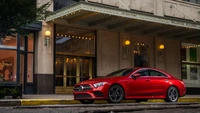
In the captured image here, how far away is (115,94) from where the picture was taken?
537 inches

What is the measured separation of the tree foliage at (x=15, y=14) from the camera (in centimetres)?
1072

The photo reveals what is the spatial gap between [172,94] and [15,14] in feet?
24.6

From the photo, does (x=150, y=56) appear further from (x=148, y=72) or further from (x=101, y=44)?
(x=148, y=72)

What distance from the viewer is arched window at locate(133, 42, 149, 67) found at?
25428 millimetres

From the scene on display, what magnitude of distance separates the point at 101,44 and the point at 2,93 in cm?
945

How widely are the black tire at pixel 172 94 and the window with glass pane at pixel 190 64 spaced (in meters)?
12.7

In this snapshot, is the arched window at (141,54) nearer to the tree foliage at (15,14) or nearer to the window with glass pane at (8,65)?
the window with glass pane at (8,65)

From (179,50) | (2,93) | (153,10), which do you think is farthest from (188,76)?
(2,93)

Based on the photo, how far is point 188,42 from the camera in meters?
28.4

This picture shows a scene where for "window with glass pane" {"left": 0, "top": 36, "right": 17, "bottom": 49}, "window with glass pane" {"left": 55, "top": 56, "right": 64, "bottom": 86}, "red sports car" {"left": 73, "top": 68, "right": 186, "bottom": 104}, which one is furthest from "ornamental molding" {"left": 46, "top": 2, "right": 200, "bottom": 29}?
"red sports car" {"left": 73, "top": 68, "right": 186, "bottom": 104}

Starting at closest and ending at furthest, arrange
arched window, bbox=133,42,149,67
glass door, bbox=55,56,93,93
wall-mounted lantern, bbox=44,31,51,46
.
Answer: wall-mounted lantern, bbox=44,31,51,46 < glass door, bbox=55,56,93,93 < arched window, bbox=133,42,149,67

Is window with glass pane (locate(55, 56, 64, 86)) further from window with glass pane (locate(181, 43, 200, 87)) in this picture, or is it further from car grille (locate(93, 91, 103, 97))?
window with glass pane (locate(181, 43, 200, 87))

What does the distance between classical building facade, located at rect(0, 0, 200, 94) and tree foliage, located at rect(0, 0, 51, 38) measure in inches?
271

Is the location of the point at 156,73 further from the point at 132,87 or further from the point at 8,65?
the point at 8,65
